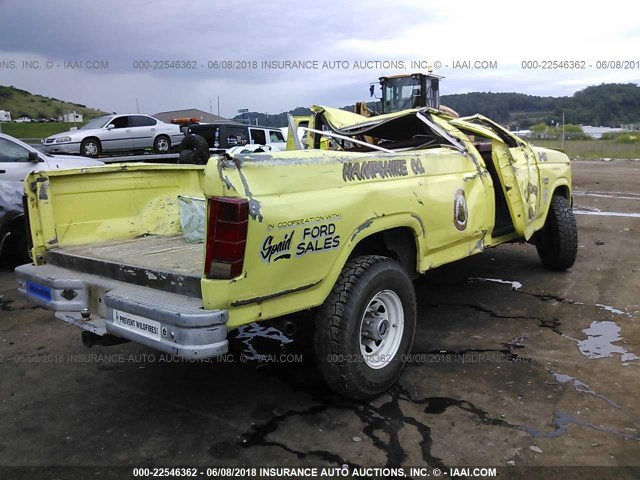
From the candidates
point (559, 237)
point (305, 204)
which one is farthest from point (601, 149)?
point (305, 204)

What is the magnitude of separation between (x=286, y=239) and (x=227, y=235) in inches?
12.7

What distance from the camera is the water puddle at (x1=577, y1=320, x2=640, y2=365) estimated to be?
402 centimetres

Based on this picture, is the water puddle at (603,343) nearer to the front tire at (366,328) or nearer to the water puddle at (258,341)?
the front tire at (366,328)

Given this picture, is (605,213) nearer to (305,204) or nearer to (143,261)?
(305,204)

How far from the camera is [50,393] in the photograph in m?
3.70

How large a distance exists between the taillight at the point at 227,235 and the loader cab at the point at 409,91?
1452cm

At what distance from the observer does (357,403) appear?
11.2ft

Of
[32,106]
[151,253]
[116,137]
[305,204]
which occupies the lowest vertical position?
→ [151,253]

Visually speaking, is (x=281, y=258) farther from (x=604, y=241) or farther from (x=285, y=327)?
(x=604, y=241)

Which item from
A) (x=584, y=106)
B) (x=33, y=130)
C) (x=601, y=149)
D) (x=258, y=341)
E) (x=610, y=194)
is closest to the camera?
(x=258, y=341)

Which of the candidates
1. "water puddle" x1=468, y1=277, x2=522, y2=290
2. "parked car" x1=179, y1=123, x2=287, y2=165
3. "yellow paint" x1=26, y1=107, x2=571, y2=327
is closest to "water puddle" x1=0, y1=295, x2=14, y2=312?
"yellow paint" x1=26, y1=107, x2=571, y2=327

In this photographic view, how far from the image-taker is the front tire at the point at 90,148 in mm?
16031

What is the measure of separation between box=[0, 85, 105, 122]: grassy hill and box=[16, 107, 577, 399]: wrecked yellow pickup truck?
57143 millimetres

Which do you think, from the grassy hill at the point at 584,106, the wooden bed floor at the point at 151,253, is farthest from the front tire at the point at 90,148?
the grassy hill at the point at 584,106
